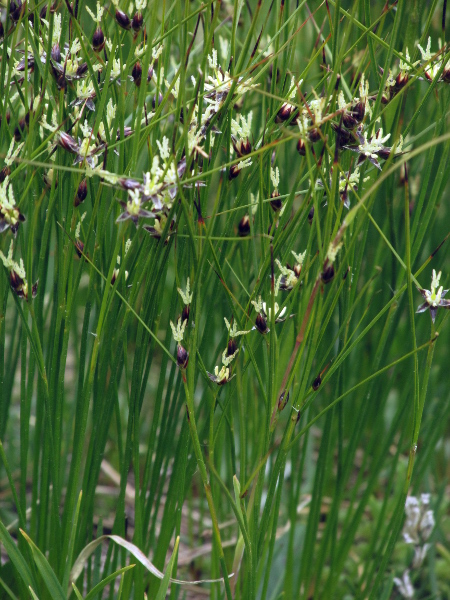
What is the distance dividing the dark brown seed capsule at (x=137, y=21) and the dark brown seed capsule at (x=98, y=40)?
0.21 feet

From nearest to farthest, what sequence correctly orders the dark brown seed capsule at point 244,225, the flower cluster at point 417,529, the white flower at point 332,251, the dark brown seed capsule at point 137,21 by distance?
1. the white flower at point 332,251
2. the dark brown seed capsule at point 137,21
3. the dark brown seed capsule at point 244,225
4. the flower cluster at point 417,529

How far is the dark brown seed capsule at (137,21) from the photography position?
31.9 inches

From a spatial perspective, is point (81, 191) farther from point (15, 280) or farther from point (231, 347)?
point (231, 347)

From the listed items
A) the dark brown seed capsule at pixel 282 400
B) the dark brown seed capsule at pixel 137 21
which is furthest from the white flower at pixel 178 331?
the dark brown seed capsule at pixel 137 21

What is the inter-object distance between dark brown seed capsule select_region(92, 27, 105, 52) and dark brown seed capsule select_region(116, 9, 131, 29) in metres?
0.06

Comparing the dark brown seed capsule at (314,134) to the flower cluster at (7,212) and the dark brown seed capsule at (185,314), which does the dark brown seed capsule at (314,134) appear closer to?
the dark brown seed capsule at (185,314)

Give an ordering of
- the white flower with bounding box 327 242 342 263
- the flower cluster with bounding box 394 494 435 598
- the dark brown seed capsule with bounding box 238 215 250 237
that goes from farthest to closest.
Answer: the flower cluster with bounding box 394 494 435 598 < the dark brown seed capsule with bounding box 238 215 250 237 < the white flower with bounding box 327 242 342 263

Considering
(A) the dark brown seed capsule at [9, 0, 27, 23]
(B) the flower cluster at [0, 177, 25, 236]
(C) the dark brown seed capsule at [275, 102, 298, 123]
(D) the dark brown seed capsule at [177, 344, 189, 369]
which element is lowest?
(D) the dark brown seed capsule at [177, 344, 189, 369]

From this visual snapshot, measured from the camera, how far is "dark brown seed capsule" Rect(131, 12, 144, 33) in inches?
31.9

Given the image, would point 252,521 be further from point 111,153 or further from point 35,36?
point 35,36

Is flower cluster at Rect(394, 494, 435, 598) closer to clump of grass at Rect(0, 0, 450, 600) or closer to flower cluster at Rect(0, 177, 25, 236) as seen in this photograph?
clump of grass at Rect(0, 0, 450, 600)

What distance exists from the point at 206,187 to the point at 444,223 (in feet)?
3.27

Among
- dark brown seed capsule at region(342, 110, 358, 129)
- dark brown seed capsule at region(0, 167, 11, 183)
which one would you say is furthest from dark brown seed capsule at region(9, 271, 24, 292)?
dark brown seed capsule at region(342, 110, 358, 129)

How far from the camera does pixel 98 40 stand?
2.83 feet
